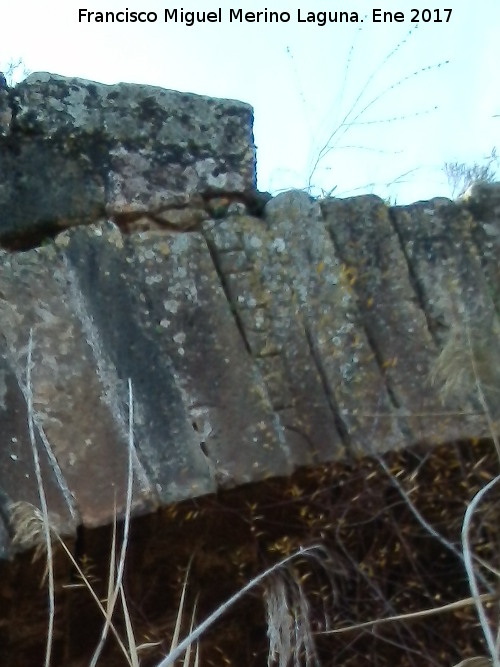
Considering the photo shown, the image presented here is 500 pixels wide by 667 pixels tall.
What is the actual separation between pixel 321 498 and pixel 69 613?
589 mm

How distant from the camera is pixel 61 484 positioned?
1.57 m

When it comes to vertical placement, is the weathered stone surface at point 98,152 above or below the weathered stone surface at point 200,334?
above

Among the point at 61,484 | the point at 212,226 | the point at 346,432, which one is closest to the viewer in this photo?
the point at 61,484

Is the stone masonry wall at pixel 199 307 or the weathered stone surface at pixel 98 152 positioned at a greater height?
the weathered stone surface at pixel 98 152

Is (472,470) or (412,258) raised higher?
(412,258)

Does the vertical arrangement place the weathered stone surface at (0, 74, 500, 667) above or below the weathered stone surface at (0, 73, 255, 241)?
below

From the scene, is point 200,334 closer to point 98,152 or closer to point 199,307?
point 199,307

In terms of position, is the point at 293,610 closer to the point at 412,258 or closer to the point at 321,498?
the point at 321,498

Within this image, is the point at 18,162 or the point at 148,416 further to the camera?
the point at 18,162

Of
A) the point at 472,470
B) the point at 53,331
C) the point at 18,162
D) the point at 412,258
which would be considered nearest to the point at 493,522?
the point at 472,470

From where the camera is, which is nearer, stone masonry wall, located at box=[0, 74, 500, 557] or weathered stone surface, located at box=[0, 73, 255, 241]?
stone masonry wall, located at box=[0, 74, 500, 557]

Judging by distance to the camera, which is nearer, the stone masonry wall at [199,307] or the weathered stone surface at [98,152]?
the stone masonry wall at [199,307]

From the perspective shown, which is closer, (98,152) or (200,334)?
(200,334)

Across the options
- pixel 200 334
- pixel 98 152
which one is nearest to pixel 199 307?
pixel 200 334
